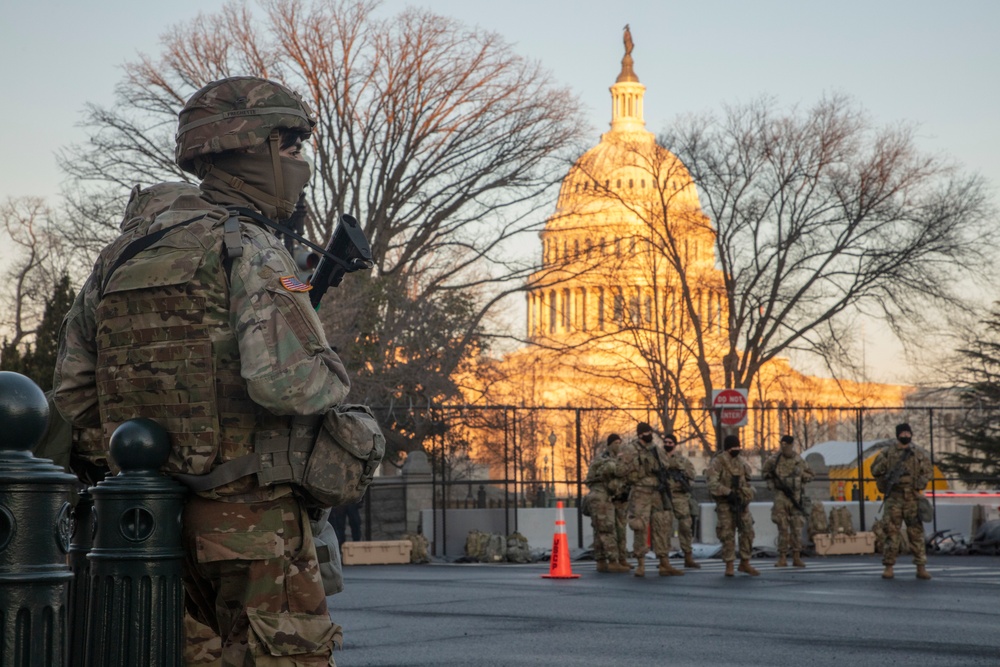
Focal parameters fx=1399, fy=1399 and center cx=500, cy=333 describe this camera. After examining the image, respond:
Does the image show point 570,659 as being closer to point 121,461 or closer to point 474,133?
point 121,461

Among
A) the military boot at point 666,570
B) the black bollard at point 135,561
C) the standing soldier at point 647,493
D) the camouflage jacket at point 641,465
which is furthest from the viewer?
the camouflage jacket at point 641,465

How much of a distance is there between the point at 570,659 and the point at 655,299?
94.9 ft

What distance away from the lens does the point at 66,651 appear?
149 inches

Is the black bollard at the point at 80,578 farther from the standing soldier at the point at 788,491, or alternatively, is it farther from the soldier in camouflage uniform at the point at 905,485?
the standing soldier at the point at 788,491

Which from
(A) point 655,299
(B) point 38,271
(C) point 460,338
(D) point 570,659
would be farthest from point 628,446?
(B) point 38,271

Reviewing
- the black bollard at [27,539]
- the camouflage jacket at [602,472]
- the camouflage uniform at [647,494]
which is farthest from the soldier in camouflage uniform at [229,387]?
the camouflage jacket at [602,472]

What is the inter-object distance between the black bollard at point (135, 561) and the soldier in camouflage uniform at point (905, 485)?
47.4ft

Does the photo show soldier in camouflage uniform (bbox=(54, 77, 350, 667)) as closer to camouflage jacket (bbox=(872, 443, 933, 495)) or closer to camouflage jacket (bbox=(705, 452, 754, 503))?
camouflage jacket (bbox=(872, 443, 933, 495))

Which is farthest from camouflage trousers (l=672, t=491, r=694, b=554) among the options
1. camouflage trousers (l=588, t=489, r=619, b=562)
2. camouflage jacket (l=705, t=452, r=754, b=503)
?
camouflage trousers (l=588, t=489, r=619, b=562)

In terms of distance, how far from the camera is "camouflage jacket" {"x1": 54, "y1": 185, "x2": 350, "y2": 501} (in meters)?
3.73

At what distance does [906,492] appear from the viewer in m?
17.2

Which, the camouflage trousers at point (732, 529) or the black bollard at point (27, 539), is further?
the camouflage trousers at point (732, 529)

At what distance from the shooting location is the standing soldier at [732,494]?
17.9 meters

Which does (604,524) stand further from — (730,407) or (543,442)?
(543,442)
